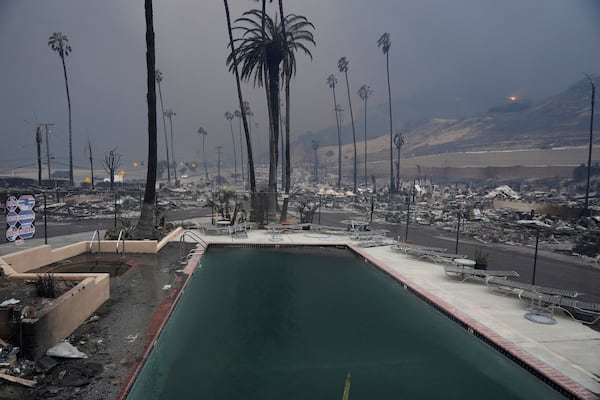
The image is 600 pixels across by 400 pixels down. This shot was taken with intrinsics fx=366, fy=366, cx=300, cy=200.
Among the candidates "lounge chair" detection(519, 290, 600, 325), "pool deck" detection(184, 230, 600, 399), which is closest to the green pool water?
"pool deck" detection(184, 230, 600, 399)

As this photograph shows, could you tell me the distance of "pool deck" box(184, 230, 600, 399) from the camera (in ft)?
17.6

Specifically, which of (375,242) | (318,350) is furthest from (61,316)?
(375,242)

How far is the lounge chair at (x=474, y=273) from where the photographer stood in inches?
373

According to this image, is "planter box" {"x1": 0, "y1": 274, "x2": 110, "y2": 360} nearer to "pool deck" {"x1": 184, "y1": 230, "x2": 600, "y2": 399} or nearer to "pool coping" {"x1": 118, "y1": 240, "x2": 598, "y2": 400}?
"pool coping" {"x1": 118, "y1": 240, "x2": 598, "y2": 400}

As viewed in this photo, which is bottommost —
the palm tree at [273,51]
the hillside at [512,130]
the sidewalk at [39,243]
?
the sidewalk at [39,243]

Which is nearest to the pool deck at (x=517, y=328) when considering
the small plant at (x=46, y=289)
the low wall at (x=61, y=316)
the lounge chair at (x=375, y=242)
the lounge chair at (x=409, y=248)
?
the lounge chair at (x=409, y=248)

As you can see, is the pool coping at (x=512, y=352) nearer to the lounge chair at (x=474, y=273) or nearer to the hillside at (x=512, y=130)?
the lounge chair at (x=474, y=273)

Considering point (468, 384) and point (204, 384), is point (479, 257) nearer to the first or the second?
point (468, 384)

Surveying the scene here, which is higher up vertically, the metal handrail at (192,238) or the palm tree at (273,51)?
the palm tree at (273,51)

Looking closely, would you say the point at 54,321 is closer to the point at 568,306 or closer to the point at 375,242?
the point at 568,306

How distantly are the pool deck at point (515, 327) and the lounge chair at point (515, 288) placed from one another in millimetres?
258

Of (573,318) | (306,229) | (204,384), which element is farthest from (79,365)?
(306,229)

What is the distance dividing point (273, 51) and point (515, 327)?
69.3ft

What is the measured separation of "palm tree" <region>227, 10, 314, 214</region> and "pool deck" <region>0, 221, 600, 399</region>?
1328 centimetres
